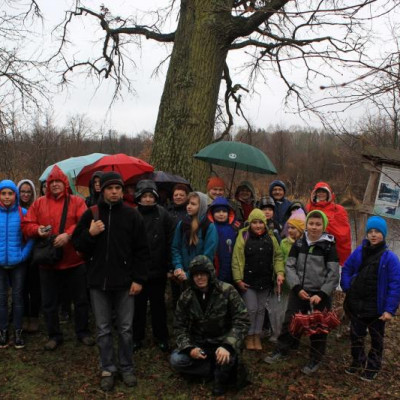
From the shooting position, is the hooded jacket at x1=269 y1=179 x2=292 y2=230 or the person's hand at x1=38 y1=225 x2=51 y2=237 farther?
the hooded jacket at x1=269 y1=179 x2=292 y2=230

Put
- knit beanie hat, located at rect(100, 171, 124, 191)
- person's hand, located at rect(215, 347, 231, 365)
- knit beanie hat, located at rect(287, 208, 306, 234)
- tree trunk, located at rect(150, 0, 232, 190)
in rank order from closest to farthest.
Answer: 1. person's hand, located at rect(215, 347, 231, 365)
2. knit beanie hat, located at rect(100, 171, 124, 191)
3. knit beanie hat, located at rect(287, 208, 306, 234)
4. tree trunk, located at rect(150, 0, 232, 190)

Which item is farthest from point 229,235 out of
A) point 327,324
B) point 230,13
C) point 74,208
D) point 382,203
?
point 230,13

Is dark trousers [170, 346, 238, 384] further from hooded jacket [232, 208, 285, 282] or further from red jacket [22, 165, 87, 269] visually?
red jacket [22, 165, 87, 269]

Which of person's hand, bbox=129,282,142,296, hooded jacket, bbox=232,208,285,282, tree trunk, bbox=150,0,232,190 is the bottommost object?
person's hand, bbox=129,282,142,296

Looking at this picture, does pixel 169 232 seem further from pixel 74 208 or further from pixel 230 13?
pixel 230 13

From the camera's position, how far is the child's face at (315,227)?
14.0 ft

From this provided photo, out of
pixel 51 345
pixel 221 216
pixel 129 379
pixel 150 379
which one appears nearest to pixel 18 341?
pixel 51 345

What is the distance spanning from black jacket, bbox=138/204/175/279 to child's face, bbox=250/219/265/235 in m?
0.90

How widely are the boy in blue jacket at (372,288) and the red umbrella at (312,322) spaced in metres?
0.26

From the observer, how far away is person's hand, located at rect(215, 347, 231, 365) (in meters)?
3.70

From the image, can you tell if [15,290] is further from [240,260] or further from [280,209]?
[280,209]

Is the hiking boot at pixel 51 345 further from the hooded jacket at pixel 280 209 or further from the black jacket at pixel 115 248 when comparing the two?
the hooded jacket at pixel 280 209

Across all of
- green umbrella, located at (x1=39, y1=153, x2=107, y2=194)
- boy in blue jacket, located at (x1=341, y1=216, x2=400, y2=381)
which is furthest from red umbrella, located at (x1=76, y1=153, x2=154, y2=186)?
boy in blue jacket, located at (x1=341, y1=216, x2=400, y2=381)

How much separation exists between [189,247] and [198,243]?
0.12 meters
